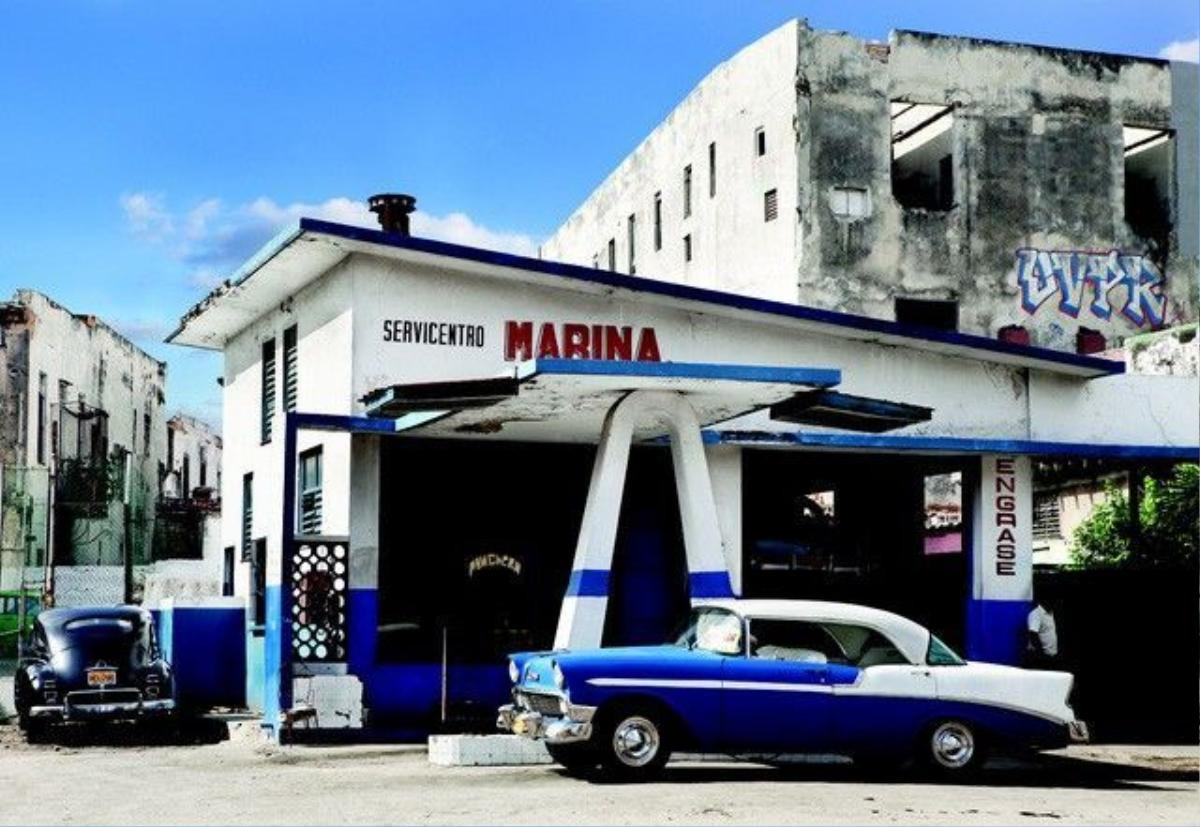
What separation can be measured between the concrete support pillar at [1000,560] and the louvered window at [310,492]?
8.00 m

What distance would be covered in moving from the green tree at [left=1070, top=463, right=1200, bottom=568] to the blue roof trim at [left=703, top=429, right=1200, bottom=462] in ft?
18.6

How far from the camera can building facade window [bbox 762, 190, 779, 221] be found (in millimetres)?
37312

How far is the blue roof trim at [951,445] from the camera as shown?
1967 cm

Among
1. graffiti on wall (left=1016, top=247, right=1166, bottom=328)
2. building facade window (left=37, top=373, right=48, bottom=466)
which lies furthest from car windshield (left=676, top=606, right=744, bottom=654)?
building facade window (left=37, top=373, right=48, bottom=466)

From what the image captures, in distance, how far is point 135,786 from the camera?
46.8 feet

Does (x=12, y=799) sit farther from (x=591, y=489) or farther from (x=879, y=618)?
(x=879, y=618)

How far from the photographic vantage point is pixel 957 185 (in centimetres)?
3756

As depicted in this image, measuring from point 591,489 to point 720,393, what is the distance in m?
1.67

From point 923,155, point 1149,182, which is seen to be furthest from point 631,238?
point 1149,182

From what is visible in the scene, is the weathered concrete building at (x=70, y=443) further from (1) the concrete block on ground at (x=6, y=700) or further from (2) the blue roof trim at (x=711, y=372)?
(2) the blue roof trim at (x=711, y=372)

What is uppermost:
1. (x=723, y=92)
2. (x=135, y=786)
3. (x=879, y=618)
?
(x=723, y=92)

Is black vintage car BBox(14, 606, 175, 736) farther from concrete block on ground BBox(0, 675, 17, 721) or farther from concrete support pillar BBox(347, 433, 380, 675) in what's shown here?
concrete support pillar BBox(347, 433, 380, 675)

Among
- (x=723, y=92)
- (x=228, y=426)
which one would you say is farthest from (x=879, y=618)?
(x=723, y=92)

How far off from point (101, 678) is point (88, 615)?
151cm
